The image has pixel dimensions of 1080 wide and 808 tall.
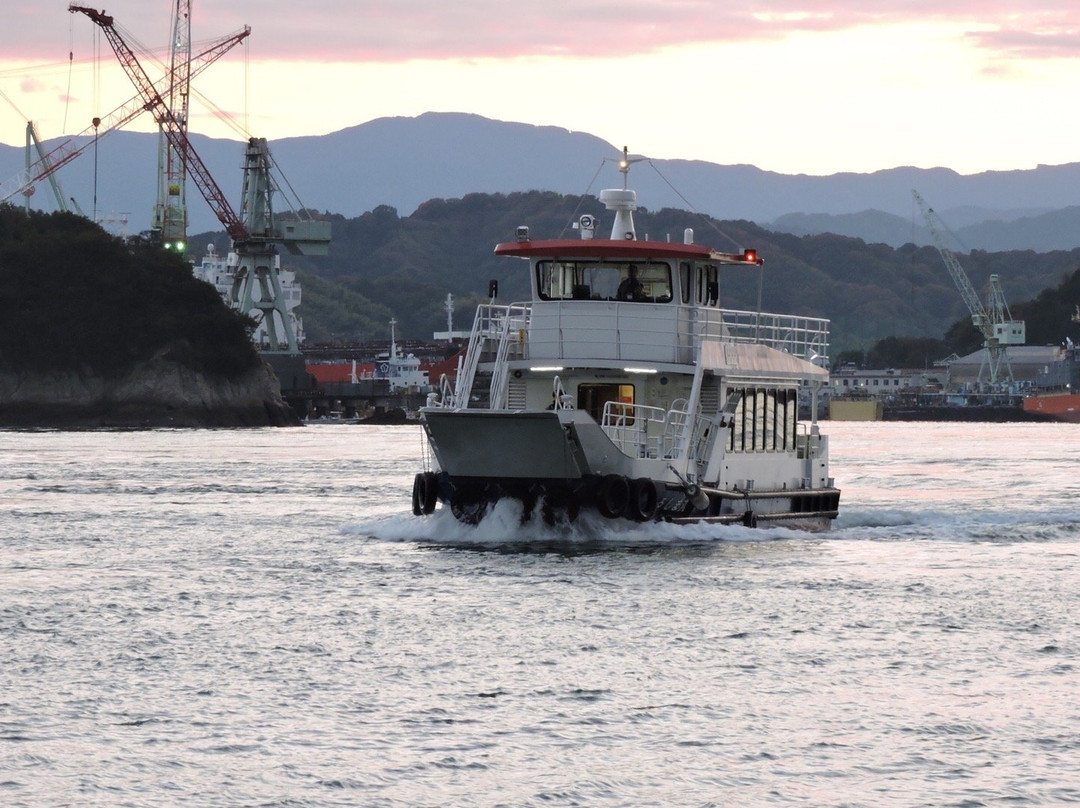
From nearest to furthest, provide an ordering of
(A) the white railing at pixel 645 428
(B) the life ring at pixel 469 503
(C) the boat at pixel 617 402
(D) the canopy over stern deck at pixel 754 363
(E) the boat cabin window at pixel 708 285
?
(C) the boat at pixel 617 402, (A) the white railing at pixel 645 428, (B) the life ring at pixel 469 503, (D) the canopy over stern deck at pixel 754 363, (E) the boat cabin window at pixel 708 285

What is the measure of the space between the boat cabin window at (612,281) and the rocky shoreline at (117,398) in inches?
4002

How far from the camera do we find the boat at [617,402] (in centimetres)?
3350

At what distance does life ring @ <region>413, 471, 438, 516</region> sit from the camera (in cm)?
3550

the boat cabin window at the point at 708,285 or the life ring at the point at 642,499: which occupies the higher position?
the boat cabin window at the point at 708,285

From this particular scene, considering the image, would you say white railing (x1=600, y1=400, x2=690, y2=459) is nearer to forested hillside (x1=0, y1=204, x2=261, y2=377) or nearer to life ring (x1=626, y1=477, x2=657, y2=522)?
life ring (x1=626, y1=477, x2=657, y2=522)

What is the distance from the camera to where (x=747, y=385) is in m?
37.2

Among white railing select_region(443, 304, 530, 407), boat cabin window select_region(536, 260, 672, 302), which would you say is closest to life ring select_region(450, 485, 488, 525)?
white railing select_region(443, 304, 530, 407)

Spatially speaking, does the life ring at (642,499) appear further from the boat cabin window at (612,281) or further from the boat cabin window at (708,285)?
the boat cabin window at (708,285)

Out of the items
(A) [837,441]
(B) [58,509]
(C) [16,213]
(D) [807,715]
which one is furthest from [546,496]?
(C) [16,213]

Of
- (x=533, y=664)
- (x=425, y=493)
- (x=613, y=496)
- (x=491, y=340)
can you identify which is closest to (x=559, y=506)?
(x=613, y=496)

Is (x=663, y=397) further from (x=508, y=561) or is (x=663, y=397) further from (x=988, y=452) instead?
(x=988, y=452)

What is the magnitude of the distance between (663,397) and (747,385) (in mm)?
2167

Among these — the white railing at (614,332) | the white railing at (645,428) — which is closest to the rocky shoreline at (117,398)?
the white railing at (614,332)

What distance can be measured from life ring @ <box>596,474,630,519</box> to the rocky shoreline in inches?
4143
